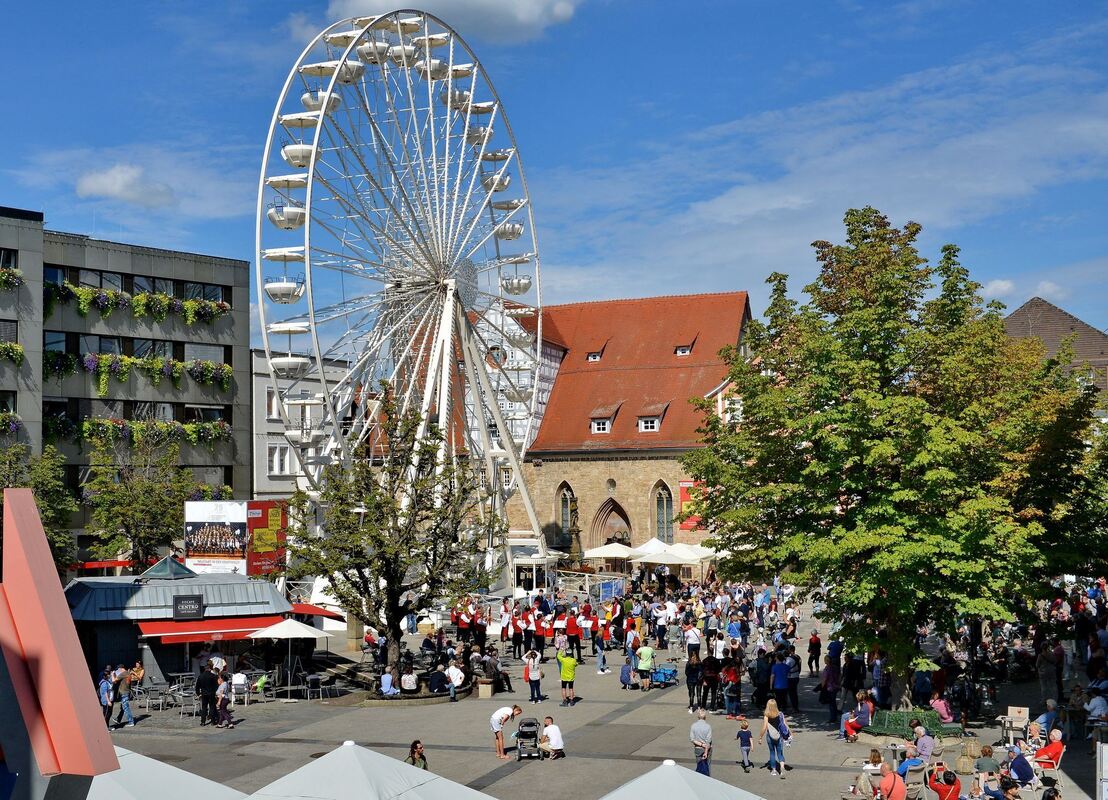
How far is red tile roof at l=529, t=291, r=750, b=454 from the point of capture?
6481 cm

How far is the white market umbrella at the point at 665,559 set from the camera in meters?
49.0

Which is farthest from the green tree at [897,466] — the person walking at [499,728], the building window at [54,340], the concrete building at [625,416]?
the building window at [54,340]

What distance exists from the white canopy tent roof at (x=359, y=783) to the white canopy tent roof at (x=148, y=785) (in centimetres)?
55

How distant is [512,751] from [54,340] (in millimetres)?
36525

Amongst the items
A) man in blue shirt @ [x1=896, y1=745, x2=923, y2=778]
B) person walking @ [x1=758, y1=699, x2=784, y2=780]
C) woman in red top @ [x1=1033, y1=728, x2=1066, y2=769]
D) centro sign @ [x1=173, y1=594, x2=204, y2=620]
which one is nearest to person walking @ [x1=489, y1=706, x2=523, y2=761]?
person walking @ [x1=758, y1=699, x2=784, y2=780]

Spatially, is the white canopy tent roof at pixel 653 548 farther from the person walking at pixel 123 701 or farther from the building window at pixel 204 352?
the person walking at pixel 123 701

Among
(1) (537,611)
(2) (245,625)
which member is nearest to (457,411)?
(1) (537,611)

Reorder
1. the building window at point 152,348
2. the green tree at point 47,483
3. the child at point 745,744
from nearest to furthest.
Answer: the child at point 745,744 → the green tree at point 47,483 → the building window at point 152,348

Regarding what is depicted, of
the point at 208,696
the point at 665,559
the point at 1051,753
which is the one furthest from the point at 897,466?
the point at 665,559

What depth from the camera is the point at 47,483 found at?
148 feet

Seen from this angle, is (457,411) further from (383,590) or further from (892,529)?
(892,529)

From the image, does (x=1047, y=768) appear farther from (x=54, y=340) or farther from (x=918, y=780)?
(x=54, y=340)

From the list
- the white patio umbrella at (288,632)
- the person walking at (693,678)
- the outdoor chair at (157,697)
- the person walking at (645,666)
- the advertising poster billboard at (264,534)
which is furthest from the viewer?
the advertising poster billboard at (264,534)

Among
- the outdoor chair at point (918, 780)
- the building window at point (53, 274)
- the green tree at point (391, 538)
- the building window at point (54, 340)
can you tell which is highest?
the building window at point (53, 274)
